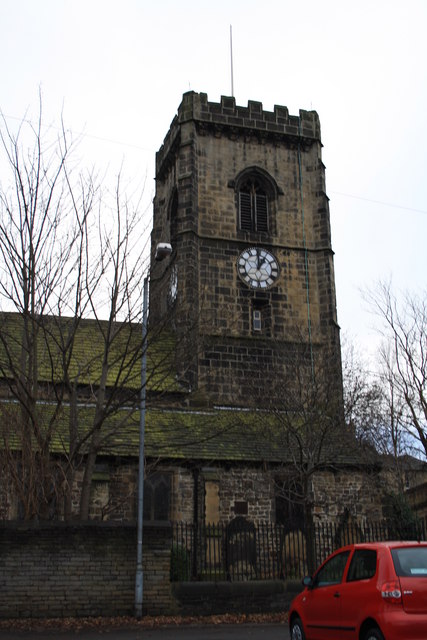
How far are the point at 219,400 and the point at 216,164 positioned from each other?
9936 mm

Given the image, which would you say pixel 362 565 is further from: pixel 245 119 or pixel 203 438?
pixel 245 119

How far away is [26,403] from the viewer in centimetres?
1443

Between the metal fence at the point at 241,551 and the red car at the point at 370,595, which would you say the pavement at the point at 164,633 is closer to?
the metal fence at the point at 241,551

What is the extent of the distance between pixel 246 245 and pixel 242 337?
4.00m

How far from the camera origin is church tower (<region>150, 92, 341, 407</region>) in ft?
84.8

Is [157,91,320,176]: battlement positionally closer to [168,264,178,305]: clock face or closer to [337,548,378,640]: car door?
[168,264,178,305]: clock face

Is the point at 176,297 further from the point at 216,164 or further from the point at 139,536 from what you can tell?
the point at 139,536

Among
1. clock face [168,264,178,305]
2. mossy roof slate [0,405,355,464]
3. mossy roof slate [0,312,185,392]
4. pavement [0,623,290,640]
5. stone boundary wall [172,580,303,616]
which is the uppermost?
clock face [168,264,178,305]

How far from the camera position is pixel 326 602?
28.5 feet

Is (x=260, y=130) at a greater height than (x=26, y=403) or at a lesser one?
greater

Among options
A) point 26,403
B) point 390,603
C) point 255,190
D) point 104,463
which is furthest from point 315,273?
point 390,603

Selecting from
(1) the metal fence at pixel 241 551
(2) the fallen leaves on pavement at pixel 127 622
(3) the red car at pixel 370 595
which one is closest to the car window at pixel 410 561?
(3) the red car at pixel 370 595

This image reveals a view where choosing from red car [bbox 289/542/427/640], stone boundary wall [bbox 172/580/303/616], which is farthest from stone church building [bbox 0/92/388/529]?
red car [bbox 289/542/427/640]

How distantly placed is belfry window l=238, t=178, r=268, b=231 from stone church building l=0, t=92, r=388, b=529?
58mm
